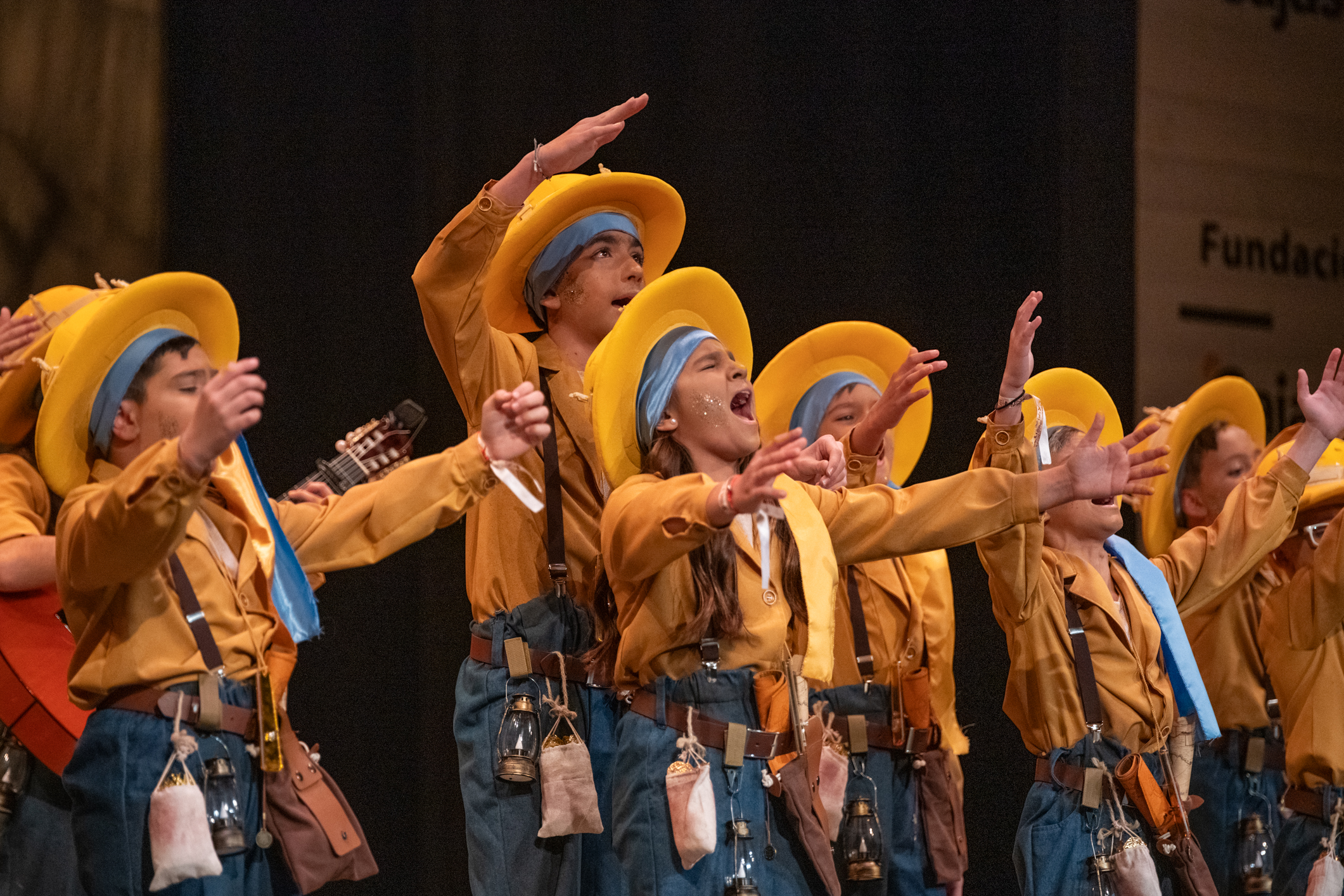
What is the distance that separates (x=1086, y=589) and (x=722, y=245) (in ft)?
6.68

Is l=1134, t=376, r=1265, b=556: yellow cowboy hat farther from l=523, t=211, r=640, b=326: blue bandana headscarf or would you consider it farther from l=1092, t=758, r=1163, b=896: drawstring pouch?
l=523, t=211, r=640, b=326: blue bandana headscarf

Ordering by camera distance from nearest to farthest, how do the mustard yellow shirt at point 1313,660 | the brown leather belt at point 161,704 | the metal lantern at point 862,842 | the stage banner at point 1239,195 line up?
the brown leather belt at point 161,704 → the metal lantern at point 862,842 → the mustard yellow shirt at point 1313,660 → the stage banner at point 1239,195

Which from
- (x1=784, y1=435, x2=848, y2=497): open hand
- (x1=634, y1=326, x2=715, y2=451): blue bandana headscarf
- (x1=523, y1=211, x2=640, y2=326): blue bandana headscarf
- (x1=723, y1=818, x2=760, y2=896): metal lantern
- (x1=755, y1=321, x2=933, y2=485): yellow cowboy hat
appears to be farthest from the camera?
(x1=755, y1=321, x2=933, y2=485): yellow cowboy hat

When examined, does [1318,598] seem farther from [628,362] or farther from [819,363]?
[628,362]

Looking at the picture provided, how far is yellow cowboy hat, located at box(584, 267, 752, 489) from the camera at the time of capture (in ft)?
9.87

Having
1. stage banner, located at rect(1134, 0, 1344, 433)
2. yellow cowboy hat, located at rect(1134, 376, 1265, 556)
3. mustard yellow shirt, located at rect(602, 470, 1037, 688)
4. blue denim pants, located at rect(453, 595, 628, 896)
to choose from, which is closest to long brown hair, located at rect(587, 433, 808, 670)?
mustard yellow shirt, located at rect(602, 470, 1037, 688)

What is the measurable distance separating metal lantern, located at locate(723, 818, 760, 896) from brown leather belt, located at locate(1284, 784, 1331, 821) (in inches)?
78.5

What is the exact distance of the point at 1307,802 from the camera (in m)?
4.08

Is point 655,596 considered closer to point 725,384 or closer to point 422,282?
point 725,384

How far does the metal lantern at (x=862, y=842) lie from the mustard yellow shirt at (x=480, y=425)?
95 centimetres

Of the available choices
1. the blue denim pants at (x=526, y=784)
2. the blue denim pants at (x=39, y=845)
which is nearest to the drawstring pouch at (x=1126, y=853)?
A: the blue denim pants at (x=526, y=784)

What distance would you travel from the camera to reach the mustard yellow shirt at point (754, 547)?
9.19 feet

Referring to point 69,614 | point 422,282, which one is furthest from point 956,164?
point 69,614

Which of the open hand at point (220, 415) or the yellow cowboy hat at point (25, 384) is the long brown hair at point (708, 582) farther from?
the yellow cowboy hat at point (25, 384)
